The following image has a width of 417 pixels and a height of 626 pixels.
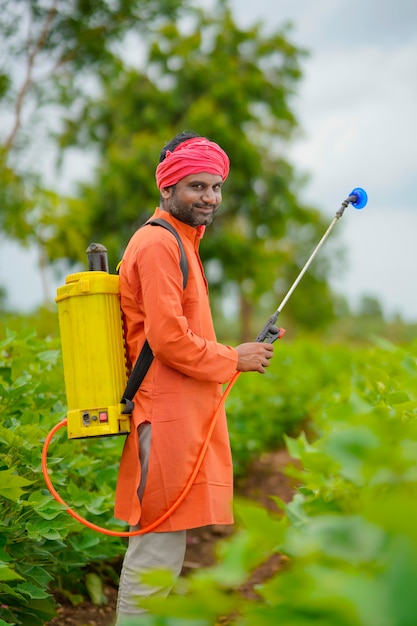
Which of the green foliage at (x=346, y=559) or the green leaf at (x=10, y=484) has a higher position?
the green leaf at (x=10, y=484)

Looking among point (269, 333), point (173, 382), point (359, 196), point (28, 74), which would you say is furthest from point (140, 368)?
point (28, 74)

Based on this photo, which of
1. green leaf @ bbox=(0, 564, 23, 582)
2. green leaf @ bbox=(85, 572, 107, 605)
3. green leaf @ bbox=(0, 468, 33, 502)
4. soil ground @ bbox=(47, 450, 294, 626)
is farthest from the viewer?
green leaf @ bbox=(85, 572, 107, 605)

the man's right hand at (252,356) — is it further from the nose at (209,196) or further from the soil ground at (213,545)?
the soil ground at (213,545)

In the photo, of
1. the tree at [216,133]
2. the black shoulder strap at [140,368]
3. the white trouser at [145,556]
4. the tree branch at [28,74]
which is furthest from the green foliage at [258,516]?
the tree at [216,133]

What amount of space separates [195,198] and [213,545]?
11.3 feet

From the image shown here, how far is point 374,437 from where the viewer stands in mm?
1088

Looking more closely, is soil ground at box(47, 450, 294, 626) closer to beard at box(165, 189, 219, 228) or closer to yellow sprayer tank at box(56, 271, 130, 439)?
yellow sprayer tank at box(56, 271, 130, 439)

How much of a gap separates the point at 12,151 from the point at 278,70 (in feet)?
52.8

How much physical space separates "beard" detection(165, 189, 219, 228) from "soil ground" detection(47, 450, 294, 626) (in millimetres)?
1900

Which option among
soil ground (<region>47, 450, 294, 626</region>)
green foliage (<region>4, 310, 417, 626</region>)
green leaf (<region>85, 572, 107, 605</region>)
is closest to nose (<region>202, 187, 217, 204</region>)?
green foliage (<region>4, 310, 417, 626</region>)

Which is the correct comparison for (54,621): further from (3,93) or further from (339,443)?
(3,93)

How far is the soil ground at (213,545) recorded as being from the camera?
162 inches

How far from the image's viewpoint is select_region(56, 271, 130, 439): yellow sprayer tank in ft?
10.0

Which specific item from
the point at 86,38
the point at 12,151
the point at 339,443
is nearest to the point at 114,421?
the point at 339,443
